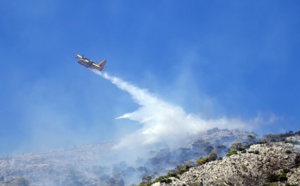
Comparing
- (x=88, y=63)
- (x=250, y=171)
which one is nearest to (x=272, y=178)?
(x=250, y=171)

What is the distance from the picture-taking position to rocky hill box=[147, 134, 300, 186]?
90500mm

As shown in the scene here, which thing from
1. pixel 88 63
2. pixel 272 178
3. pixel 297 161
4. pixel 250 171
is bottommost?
pixel 272 178

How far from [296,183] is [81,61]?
4086 inches

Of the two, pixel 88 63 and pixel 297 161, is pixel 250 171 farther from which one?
pixel 88 63

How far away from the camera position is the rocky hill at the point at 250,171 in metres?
90.5

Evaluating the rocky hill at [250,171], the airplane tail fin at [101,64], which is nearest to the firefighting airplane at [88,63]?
the airplane tail fin at [101,64]

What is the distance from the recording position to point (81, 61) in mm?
162250

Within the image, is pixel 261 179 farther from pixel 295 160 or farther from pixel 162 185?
pixel 162 185

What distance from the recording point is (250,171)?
94875 millimetres

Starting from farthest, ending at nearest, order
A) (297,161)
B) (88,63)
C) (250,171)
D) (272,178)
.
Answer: (88,63), (297,161), (250,171), (272,178)

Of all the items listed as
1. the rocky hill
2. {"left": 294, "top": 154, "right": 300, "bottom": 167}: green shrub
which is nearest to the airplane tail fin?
the rocky hill

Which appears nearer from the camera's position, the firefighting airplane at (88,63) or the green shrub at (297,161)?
the green shrub at (297,161)

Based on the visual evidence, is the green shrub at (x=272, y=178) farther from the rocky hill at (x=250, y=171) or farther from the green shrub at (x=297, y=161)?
the green shrub at (x=297, y=161)

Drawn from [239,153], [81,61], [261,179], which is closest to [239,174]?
[261,179]
